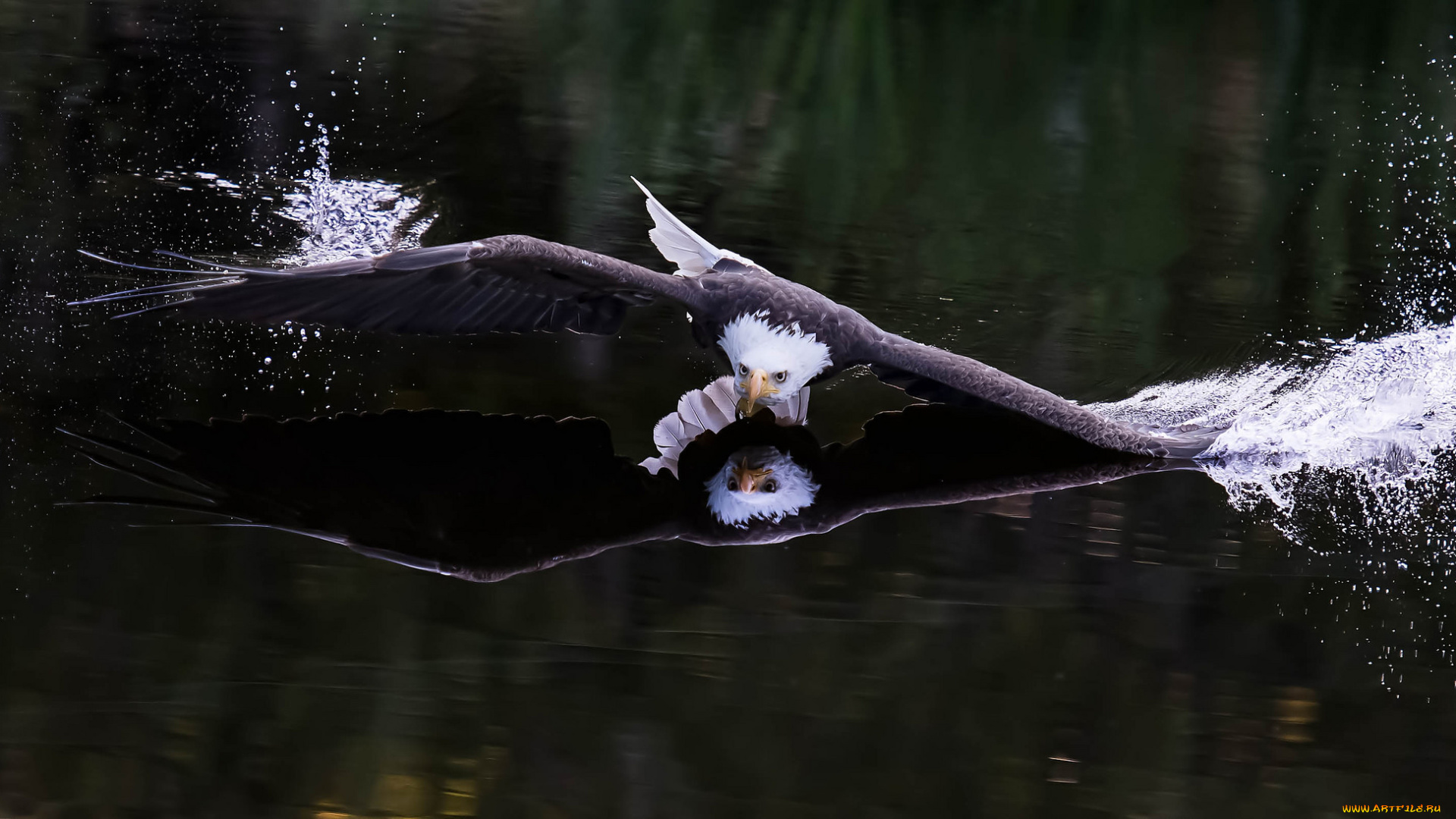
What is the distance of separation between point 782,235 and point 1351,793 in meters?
3.67

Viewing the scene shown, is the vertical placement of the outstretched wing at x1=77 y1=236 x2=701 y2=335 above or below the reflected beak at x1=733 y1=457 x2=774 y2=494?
above

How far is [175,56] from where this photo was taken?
7273mm

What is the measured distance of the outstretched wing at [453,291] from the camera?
12.1ft

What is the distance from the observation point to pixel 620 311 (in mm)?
4270

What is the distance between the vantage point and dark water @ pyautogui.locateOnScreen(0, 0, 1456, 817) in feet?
9.18

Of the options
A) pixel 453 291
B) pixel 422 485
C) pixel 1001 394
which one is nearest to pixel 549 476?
pixel 422 485

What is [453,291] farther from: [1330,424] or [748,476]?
[1330,424]

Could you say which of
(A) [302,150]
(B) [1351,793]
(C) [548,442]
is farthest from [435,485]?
(A) [302,150]

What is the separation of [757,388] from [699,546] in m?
0.70

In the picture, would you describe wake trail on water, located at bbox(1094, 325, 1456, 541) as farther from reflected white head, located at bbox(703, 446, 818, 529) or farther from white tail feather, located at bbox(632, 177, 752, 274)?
white tail feather, located at bbox(632, 177, 752, 274)

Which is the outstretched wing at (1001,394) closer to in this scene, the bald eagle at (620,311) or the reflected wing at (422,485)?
the bald eagle at (620,311)

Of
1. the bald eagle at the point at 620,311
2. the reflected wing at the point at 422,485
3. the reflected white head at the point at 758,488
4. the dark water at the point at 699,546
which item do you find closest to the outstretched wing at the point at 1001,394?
the bald eagle at the point at 620,311

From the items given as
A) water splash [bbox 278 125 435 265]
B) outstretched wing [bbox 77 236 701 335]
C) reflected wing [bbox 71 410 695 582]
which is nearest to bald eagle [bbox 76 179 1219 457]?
outstretched wing [bbox 77 236 701 335]

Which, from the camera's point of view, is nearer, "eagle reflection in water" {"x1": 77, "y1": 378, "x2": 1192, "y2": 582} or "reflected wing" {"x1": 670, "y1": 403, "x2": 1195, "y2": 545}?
"eagle reflection in water" {"x1": 77, "y1": 378, "x2": 1192, "y2": 582}
